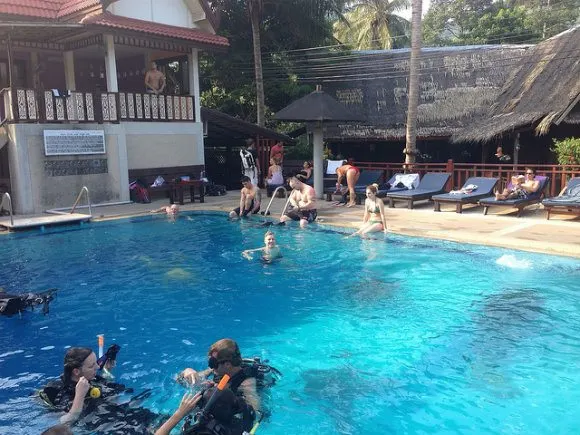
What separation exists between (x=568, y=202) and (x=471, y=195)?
2.32 meters

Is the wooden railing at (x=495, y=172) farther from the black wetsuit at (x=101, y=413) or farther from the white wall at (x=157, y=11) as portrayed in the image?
the black wetsuit at (x=101, y=413)

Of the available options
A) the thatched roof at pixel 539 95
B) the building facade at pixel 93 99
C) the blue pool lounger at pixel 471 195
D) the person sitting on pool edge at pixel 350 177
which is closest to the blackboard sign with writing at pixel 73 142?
the building facade at pixel 93 99

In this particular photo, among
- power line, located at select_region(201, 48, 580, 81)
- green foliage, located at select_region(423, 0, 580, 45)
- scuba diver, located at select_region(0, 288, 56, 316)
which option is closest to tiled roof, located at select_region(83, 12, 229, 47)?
power line, located at select_region(201, 48, 580, 81)

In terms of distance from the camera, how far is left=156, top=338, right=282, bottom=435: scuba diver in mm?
3514

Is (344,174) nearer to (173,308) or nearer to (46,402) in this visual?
(173,308)

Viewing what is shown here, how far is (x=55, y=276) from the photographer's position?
361 inches

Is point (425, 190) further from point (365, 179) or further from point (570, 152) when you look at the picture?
point (570, 152)

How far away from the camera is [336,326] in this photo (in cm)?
693

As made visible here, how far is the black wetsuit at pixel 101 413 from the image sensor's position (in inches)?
172

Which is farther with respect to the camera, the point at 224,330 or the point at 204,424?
the point at 224,330

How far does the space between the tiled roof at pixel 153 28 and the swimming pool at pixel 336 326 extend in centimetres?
704

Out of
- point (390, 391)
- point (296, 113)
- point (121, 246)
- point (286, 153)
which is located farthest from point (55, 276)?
point (286, 153)

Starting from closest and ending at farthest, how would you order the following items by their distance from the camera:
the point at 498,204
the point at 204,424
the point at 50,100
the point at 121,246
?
1. the point at 204,424
2. the point at 121,246
3. the point at 498,204
4. the point at 50,100

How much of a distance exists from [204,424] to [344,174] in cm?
1316
